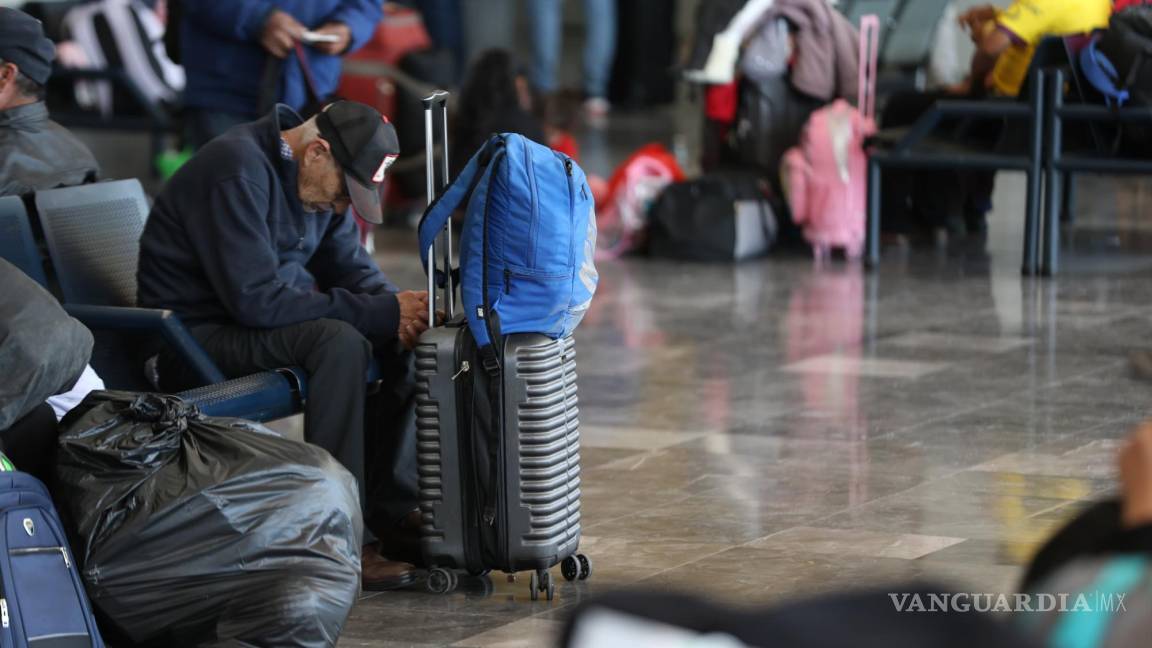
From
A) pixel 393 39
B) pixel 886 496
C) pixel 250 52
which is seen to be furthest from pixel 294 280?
pixel 393 39

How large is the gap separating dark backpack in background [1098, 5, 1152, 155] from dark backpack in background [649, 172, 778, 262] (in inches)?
76.8

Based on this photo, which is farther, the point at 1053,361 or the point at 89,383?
the point at 1053,361

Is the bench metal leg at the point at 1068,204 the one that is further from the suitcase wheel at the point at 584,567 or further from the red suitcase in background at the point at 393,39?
the suitcase wheel at the point at 584,567

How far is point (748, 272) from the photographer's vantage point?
8.66 m

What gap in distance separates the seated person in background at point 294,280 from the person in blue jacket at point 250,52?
7.11 feet

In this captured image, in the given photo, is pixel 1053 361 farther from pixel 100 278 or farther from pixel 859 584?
pixel 100 278

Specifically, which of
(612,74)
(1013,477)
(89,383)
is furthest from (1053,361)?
(612,74)

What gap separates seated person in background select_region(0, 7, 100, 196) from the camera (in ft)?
15.2

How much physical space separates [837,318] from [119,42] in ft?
18.0

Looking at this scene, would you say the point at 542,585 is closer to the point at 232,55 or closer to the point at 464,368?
the point at 464,368

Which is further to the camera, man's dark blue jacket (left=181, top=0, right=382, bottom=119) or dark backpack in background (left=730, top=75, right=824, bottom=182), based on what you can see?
dark backpack in background (left=730, top=75, right=824, bottom=182)

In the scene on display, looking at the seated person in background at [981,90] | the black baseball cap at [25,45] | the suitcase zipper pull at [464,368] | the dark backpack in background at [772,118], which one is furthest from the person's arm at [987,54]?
the suitcase zipper pull at [464,368]

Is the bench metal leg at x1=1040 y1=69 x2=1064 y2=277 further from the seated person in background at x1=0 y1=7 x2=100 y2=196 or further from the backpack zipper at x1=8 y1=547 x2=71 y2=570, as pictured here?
the backpack zipper at x1=8 y1=547 x2=71 y2=570

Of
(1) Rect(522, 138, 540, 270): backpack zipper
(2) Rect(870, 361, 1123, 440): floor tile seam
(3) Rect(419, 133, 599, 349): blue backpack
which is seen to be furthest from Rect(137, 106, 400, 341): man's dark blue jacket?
(2) Rect(870, 361, 1123, 440): floor tile seam
